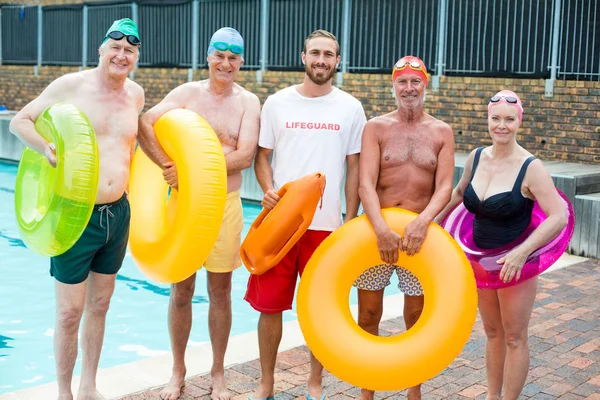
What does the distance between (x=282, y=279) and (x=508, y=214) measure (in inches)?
47.9

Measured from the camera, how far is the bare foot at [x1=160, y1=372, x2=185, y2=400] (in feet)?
13.3

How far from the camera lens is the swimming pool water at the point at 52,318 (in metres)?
5.64

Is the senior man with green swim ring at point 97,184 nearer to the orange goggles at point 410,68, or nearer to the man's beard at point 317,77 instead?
the man's beard at point 317,77

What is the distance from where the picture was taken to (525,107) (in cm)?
1067

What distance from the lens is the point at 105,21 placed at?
17.9 m

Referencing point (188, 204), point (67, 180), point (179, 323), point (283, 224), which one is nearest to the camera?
point (67, 180)

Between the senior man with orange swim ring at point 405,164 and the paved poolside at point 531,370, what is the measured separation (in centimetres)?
50

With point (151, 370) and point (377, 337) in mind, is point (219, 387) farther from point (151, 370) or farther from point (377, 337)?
point (377, 337)

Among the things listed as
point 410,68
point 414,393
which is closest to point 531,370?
point 414,393

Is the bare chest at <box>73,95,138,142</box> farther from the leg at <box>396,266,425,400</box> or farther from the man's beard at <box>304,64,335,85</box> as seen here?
the leg at <box>396,266,425,400</box>

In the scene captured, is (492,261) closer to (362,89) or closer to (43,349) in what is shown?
(43,349)

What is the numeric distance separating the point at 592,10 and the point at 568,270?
14.6 feet

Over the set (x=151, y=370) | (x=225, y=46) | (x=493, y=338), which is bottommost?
(x=151, y=370)

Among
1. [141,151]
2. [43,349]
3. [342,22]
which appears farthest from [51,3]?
[141,151]
